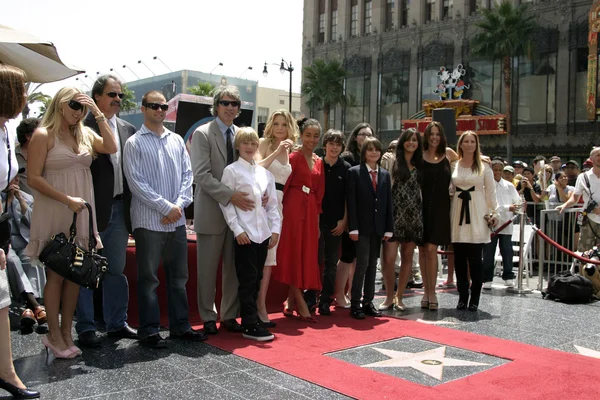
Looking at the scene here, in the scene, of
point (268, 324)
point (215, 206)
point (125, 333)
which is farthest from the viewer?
point (268, 324)

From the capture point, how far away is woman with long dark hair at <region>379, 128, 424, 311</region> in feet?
23.2

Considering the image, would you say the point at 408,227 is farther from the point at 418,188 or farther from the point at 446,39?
the point at 446,39

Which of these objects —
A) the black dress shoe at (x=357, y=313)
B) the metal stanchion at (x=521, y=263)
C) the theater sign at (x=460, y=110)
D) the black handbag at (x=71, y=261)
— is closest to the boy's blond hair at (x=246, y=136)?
the black handbag at (x=71, y=261)

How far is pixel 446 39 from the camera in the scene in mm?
40844

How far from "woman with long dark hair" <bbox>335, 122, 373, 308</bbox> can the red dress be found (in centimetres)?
75

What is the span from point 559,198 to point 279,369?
8499mm

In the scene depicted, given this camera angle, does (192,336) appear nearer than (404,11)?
Yes

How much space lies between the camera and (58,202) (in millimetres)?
4598

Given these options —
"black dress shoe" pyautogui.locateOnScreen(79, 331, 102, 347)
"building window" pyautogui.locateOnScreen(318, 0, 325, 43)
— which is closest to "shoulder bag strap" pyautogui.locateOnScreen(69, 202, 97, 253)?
"black dress shoe" pyautogui.locateOnScreen(79, 331, 102, 347)

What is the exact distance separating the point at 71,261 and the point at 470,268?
187 inches

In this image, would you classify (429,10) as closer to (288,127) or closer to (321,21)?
(321,21)

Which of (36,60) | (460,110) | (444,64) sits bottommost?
(36,60)

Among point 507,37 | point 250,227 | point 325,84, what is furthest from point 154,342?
point 325,84

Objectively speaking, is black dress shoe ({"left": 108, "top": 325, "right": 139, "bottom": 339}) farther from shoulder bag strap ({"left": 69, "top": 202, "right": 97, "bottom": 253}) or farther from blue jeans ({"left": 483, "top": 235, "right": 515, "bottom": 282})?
blue jeans ({"left": 483, "top": 235, "right": 515, "bottom": 282})
